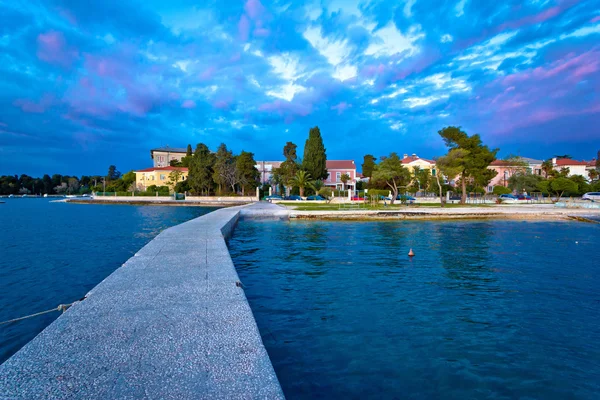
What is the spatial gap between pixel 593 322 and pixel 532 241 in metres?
12.9

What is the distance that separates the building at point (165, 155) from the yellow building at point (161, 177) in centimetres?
1486

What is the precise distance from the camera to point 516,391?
4.85 metres

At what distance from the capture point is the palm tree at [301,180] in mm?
58812

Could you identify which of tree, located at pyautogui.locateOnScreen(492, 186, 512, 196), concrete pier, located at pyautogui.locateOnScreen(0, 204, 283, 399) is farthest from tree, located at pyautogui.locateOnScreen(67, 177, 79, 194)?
concrete pier, located at pyautogui.locateOnScreen(0, 204, 283, 399)

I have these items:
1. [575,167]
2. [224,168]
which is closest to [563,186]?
[575,167]

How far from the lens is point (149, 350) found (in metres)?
4.04

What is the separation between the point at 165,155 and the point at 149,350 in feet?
341

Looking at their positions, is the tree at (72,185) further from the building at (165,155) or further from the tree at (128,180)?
the tree at (128,180)

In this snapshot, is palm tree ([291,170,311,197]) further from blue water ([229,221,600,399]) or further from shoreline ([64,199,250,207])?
blue water ([229,221,600,399])

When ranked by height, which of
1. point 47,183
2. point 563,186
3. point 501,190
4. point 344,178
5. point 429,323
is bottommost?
point 429,323

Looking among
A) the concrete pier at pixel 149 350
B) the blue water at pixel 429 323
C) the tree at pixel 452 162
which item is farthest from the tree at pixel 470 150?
the concrete pier at pixel 149 350

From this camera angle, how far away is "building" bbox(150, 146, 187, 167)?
100250 mm

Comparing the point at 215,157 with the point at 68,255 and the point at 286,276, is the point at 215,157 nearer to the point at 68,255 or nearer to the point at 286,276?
the point at 68,255

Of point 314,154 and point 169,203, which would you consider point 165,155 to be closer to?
point 169,203
